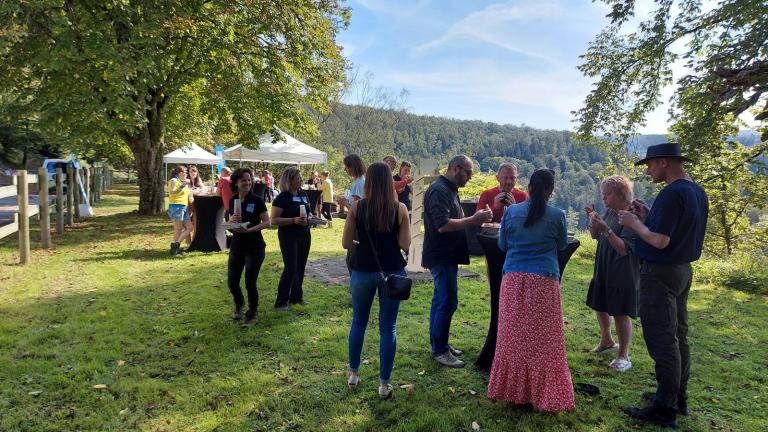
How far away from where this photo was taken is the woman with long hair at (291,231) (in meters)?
5.14

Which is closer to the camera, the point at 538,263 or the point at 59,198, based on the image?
the point at 538,263

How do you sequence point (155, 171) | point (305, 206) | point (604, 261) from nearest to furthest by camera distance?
point (604, 261), point (305, 206), point (155, 171)

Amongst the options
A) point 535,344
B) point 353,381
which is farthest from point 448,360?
point 535,344

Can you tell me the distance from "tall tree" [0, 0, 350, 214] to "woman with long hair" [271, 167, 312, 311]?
6.35 m

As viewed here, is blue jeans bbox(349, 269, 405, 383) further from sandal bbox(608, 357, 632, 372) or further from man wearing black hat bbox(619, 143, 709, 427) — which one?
sandal bbox(608, 357, 632, 372)

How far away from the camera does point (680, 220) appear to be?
2.95 meters

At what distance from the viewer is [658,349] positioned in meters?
3.06

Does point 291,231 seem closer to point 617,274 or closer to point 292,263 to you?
point 292,263

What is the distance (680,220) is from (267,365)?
11.0ft

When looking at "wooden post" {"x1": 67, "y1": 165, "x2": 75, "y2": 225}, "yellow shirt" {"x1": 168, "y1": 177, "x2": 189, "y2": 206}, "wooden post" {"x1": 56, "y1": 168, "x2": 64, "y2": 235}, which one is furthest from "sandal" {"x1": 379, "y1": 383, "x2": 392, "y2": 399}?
"wooden post" {"x1": 67, "y1": 165, "x2": 75, "y2": 225}

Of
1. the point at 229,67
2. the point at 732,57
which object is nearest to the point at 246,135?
the point at 229,67

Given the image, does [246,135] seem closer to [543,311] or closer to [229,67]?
[229,67]

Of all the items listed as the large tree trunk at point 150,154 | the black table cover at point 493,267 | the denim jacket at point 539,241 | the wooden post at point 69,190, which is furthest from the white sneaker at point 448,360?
the large tree trunk at point 150,154

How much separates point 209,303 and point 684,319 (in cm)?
502
